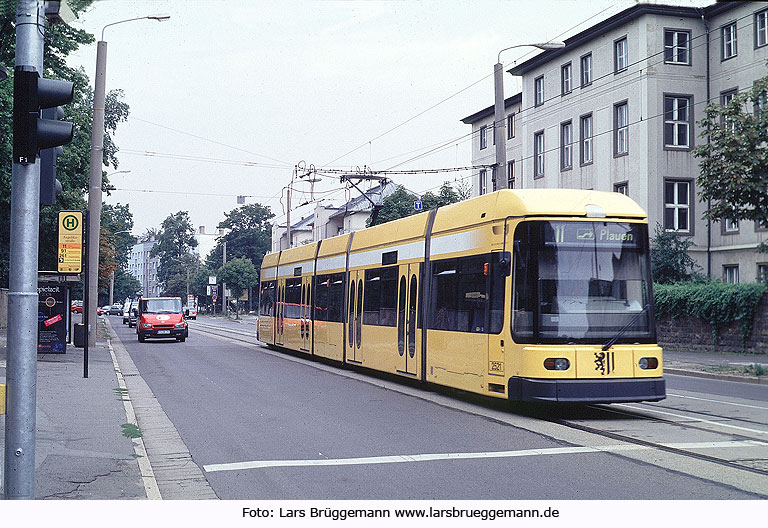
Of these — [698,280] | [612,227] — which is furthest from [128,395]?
[698,280]

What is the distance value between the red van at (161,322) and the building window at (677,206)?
1969 centimetres

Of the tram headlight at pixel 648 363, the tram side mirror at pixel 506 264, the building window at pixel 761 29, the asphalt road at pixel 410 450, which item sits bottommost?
the asphalt road at pixel 410 450

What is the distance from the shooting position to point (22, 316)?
6.27 metres

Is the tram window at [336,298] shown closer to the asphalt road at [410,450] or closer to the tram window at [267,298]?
the asphalt road at [410,450]

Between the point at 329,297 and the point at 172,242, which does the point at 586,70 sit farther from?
the point at 172,242

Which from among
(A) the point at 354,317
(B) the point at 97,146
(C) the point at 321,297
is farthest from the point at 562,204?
(B) the point at 97,146

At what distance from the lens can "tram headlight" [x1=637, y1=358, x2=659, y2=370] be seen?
11.9 meters

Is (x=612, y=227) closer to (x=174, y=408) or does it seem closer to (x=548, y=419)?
(x=548, y=419)

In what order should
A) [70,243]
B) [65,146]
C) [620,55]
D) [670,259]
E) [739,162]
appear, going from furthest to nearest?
[620,55], [670,259], [65,146], [739,162], [70,243]

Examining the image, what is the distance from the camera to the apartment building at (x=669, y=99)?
3566 centimetres

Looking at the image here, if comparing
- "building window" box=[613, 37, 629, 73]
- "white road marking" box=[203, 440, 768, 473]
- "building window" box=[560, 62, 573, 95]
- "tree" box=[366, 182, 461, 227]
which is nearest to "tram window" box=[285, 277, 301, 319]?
"white road marking" box=[203, 440, 768, 473]

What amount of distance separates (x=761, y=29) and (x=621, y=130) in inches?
261

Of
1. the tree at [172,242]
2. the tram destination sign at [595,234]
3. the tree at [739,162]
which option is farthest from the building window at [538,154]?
the tree at [172,242]

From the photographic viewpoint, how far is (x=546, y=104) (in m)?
43.6
